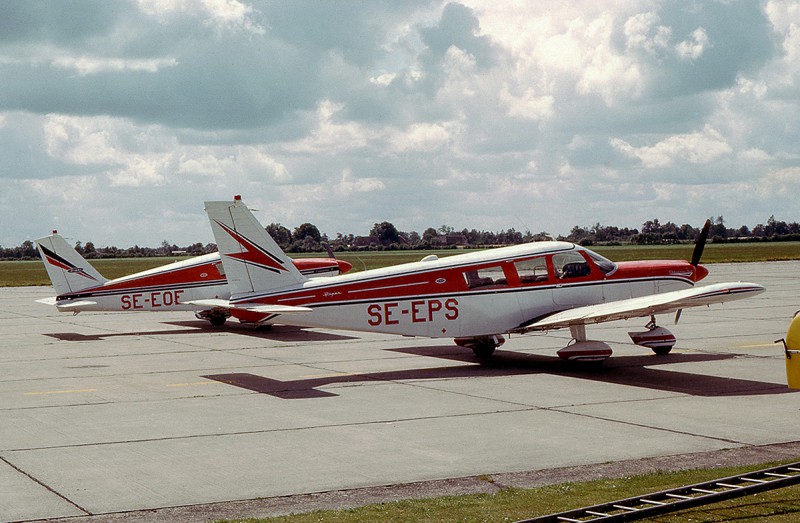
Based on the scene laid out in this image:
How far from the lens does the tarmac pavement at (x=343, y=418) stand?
376 inches

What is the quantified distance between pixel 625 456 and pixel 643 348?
10.9 m

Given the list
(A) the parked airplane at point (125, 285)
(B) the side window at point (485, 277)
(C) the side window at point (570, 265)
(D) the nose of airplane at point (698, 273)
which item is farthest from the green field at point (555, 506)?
(A) the parked airplane at point (125, 285)

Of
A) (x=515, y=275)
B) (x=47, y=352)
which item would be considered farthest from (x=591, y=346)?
(x=47, y=352)

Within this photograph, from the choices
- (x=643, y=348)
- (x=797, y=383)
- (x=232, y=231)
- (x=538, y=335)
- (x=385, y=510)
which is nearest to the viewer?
(x=385, y=510)

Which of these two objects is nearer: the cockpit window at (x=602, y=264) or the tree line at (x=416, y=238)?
the cockpit window at (x=602, y=264)

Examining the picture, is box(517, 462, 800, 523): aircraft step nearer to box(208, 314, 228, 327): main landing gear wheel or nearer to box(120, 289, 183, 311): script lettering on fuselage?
box(120, 289, 183, 311): script lettering on fuselage

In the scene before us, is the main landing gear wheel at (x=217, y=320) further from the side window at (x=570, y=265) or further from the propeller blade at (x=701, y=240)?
the propeller blade at (x=701, y=240)

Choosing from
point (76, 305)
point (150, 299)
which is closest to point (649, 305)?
point (150, 299)

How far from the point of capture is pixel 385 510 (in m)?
8.45

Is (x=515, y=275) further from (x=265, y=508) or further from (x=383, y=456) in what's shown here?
(x=265, y=508)

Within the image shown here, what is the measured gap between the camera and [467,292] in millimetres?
17859

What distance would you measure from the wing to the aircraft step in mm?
7116

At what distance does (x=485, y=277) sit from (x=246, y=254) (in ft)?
15.3

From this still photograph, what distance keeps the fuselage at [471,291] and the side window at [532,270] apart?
0.06ft
